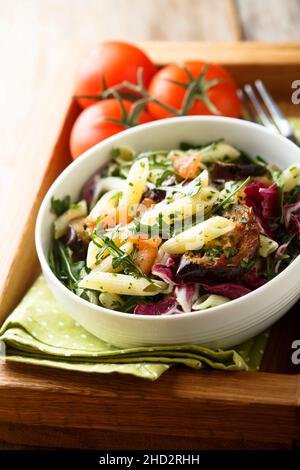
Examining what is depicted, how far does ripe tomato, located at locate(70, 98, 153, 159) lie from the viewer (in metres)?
1.82

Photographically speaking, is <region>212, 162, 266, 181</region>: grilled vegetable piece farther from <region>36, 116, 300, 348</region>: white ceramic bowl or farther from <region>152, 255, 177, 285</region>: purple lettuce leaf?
<region>152, 255, 177, 285</region>: purple lettuce leaf

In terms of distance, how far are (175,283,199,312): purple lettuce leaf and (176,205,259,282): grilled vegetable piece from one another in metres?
0.02

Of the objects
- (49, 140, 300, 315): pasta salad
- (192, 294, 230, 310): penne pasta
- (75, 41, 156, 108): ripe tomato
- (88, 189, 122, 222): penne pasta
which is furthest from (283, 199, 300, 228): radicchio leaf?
(75, 41, 156, 108): ripe tomato

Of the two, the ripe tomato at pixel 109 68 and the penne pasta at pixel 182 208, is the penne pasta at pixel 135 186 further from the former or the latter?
the ripe tomato at pixel 109 68

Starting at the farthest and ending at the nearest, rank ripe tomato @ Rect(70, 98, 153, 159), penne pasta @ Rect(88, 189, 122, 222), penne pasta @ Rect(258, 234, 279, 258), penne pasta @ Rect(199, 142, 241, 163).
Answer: ripe tomato @ Rect(70, 98, 153, 159) → penne pasta @ Rect(199, 142, 241, 163) → penne pasta @ Rect(88, 189, 122, 222) → penne pasta @ Rect(258, 234, 279, 258)

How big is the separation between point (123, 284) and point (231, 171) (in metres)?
0.37

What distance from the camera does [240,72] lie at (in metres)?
2.06

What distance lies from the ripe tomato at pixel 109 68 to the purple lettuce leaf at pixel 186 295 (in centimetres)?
80

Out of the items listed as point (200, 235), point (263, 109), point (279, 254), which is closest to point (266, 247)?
point (279, 254)

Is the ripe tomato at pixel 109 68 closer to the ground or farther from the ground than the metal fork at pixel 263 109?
farther from the ground

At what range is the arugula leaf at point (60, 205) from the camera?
62.5 inches

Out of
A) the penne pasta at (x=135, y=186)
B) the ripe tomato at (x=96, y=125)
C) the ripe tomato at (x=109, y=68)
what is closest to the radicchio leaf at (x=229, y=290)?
the penne pasta at (x=135, y=186)
